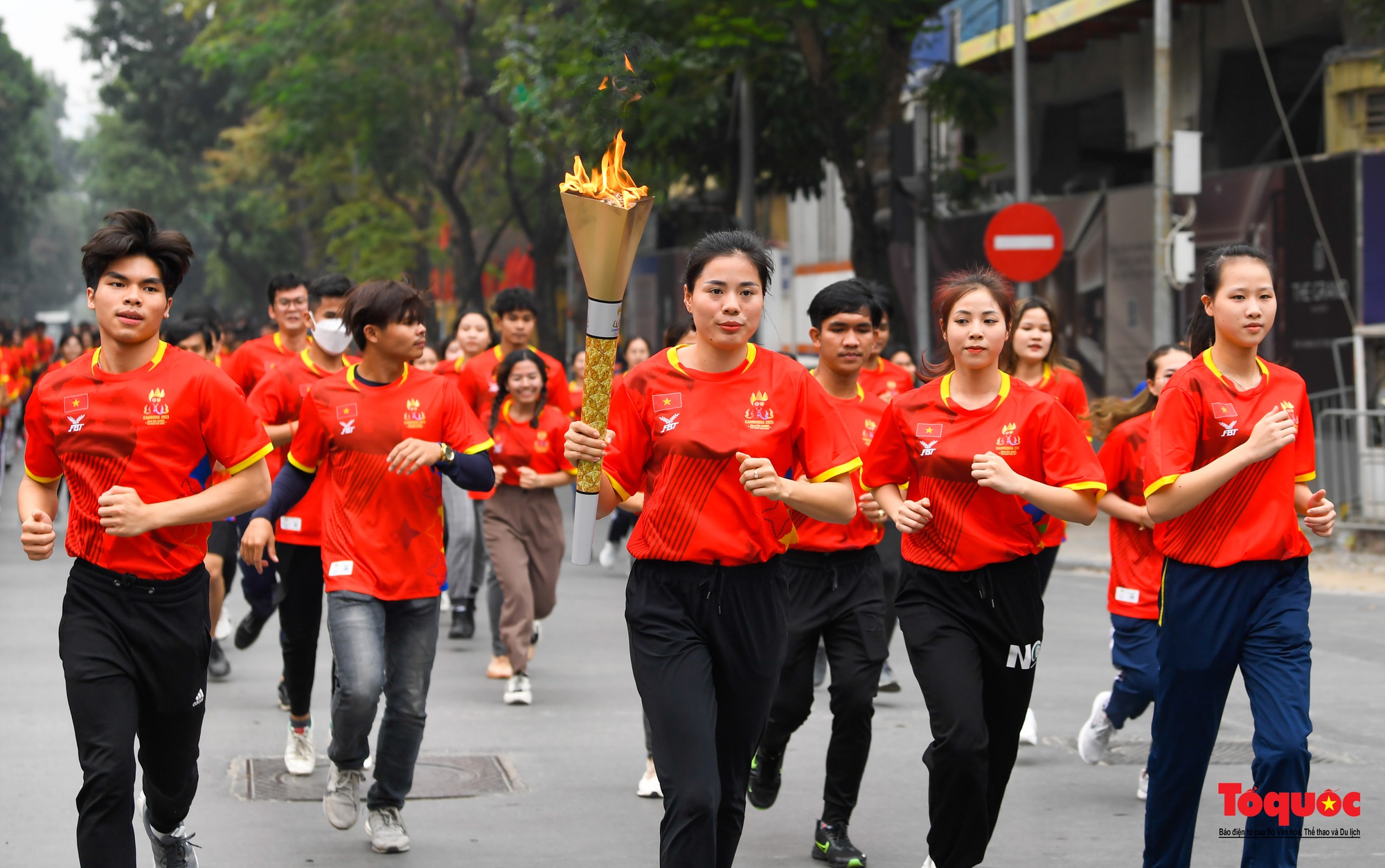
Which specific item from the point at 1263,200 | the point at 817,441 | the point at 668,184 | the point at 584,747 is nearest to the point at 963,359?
the point at 817,441

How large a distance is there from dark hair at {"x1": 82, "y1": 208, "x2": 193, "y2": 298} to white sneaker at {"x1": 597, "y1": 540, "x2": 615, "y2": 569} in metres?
9.83

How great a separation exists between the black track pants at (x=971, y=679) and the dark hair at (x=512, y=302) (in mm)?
5336

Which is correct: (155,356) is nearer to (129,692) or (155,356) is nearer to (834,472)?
(129,692)

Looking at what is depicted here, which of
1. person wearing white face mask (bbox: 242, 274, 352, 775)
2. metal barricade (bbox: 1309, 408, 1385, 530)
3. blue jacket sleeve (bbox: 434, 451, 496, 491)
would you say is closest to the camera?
blue jacket sleeve (bbox: 434, 451, 496, 491)

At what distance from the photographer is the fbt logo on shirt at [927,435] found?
17.2 ft

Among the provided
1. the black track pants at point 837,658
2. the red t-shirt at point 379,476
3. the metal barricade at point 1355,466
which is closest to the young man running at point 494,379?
the red t-shirt at point 379,476

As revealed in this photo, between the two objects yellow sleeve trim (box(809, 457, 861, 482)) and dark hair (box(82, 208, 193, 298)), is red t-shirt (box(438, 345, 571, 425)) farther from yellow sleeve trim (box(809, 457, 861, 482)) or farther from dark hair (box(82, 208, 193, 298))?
yellow sleeve trim (box(809, 457, 861, 482))

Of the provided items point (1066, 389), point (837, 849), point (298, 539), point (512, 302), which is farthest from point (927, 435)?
point (512, 302)

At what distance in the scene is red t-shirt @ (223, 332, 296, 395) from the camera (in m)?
9.23

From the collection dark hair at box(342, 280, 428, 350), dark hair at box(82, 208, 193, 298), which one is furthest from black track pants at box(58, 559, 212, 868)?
dark hair at box(342, 280, 428, 350)

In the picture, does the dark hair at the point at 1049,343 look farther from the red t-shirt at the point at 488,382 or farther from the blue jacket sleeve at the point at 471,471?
the red t-shirt at the point at 488,382

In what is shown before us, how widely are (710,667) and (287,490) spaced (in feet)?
7.84

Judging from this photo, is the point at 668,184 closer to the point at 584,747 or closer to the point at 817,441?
the point at 584,747

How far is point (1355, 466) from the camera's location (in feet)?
47.7
